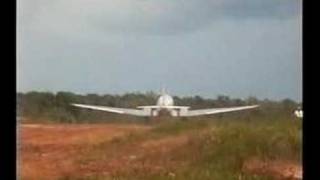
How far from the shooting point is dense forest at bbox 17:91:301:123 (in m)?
1.38

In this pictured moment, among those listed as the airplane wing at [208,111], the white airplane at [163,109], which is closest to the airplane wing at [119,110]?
the white airplane at [163,109]

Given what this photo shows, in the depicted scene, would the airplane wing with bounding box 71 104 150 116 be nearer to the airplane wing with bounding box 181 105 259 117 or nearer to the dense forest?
the dense forest

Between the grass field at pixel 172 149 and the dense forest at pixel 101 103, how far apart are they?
0.07 feet

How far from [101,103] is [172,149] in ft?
0.72

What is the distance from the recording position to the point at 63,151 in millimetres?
1376

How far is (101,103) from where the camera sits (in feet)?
4.58

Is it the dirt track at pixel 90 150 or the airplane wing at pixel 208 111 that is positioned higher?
the airplane wing at pixel 208 111

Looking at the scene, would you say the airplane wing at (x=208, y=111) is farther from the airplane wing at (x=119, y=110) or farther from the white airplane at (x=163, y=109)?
the airplane wing at (x=119, y=110)

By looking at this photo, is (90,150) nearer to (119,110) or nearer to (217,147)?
(119,110)

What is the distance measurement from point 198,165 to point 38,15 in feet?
1.85

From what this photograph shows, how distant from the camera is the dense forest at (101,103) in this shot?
1.38m

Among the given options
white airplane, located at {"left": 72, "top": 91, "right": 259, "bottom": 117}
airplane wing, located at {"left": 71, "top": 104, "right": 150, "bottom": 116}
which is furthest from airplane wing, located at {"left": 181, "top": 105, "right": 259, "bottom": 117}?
airplane wing, located at {"left": 71, "top": 104, "right": 150, "bottom": 116}
